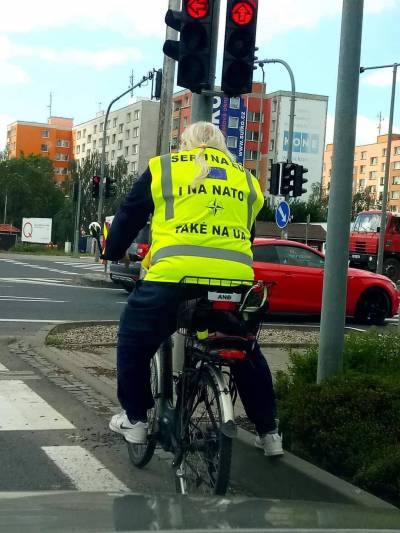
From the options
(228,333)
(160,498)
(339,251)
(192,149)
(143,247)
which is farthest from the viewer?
(143,247)

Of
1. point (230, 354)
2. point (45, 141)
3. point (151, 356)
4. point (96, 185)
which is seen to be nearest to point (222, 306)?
point (230, 354)

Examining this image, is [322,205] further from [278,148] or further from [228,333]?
[228,333]

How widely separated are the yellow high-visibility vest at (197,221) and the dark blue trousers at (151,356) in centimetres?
10

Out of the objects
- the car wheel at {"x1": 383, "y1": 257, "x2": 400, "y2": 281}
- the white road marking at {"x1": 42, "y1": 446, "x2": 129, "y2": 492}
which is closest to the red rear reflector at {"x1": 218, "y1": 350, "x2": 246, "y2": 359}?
the white road marking at {"x1": 42, "y1": 446, "x2": 129, "y2": 492}

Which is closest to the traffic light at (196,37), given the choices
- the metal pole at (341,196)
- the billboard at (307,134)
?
the metal pole at (341,196)

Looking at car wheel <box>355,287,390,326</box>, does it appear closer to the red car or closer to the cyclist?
the red car

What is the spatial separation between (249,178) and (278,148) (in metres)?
97.7

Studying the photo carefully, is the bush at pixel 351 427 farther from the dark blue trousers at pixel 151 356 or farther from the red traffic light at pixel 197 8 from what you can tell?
the red traffic light at pixel 197 8

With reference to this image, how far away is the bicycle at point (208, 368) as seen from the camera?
3.75m

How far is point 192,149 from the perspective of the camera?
13.8 feet

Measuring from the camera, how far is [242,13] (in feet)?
24.9

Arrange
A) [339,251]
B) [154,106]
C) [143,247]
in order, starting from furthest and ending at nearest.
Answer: [154,106]
[143,247]
[339,251]

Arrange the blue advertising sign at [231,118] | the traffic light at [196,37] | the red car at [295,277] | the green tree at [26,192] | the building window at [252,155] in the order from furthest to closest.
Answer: the green tree at [26,192] → the building window at [252,155] → the red car at [295,277] → the blue advertising sign at [231,118] → the traffic light at [196,37]

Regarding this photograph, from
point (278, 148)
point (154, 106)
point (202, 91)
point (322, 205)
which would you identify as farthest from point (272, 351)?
point (154, 106)
